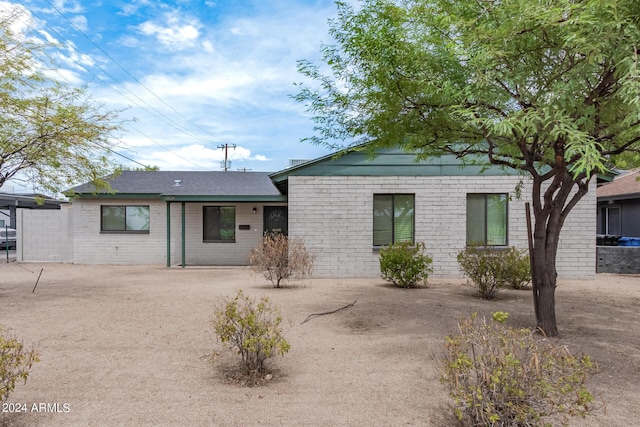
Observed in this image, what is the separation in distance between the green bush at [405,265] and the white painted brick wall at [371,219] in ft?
5.25

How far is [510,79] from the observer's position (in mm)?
4344

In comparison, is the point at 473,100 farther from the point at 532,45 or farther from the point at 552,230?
the point at 552,230

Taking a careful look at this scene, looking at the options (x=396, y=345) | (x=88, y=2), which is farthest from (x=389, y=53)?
(x=88, y=2)

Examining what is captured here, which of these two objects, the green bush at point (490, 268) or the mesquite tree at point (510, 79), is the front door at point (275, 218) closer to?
the green bush at point (490, 268)

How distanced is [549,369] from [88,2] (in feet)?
39.8

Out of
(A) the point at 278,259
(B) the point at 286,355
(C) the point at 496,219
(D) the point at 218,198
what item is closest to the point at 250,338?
(B) the point at 286,355

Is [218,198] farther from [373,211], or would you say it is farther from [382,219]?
[382,219]

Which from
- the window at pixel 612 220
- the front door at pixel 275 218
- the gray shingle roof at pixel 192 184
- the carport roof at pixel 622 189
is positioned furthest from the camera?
the window at pixel 612 220

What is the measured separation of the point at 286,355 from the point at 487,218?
8446 mm

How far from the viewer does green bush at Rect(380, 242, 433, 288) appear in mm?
9125

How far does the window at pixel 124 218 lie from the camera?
15.4 m

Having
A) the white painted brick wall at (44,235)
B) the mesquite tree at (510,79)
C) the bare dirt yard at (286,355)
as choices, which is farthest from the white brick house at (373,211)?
the white painted brick wall at (44,235)

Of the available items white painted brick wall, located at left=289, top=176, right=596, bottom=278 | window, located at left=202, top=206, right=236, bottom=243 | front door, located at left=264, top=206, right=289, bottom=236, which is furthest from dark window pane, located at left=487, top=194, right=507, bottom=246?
window, located at left=202, top=206, right=236, bottom=243

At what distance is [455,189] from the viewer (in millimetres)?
10977
